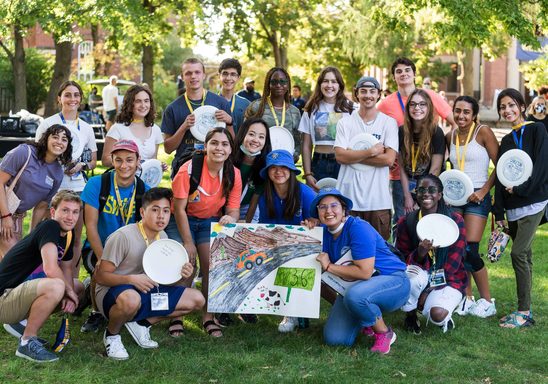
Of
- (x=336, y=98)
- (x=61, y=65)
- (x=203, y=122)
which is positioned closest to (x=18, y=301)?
(x=203, y=122)

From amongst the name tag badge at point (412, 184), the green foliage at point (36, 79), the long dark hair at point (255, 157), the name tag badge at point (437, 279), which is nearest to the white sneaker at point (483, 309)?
the name tag badge at point (437, 279)

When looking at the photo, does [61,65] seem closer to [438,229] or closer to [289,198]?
[289,198]

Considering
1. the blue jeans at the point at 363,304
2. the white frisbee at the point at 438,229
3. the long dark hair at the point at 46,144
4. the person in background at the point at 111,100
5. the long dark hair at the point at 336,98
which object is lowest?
the blue jeans at the point at 363,304

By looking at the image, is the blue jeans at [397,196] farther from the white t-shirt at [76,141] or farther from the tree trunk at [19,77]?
the tree trunk at [19,77]

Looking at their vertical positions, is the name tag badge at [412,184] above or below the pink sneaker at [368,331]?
above

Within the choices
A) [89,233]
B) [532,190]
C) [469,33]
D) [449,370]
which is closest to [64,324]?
[89,233]

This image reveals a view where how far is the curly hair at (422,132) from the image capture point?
709cm

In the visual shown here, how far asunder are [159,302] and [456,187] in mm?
2743

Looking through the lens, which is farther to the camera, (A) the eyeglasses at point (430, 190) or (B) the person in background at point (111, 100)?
(B) the person in background at point (111, 100)

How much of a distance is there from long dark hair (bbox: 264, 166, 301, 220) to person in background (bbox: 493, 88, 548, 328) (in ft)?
5.73

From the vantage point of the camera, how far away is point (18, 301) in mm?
5680

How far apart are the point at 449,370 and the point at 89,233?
2.89 m

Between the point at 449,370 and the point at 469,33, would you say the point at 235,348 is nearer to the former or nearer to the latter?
the point at 449,370

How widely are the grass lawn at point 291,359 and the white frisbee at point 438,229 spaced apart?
76cm
